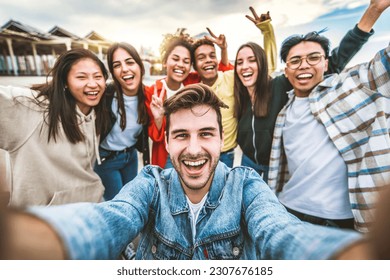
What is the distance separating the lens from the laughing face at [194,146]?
730 millimetres

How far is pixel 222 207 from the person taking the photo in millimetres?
710

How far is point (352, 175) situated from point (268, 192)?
44 cm

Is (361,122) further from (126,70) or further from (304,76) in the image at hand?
(126,70)

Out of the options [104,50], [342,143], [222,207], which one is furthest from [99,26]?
[342,143]

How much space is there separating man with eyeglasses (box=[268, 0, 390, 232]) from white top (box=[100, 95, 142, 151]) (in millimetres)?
728

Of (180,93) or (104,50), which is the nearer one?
(180,93)

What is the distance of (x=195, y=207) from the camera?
75 centimetres

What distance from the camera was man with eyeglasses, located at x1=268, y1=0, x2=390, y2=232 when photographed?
0.81m

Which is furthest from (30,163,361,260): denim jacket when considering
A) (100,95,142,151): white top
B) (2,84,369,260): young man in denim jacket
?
(100,95,142,151): white top

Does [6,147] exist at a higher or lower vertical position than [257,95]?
lower

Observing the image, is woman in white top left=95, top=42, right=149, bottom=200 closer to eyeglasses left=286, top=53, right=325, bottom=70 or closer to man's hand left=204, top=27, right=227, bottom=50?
man's hand left=204, top=27, right=227, bottom=50

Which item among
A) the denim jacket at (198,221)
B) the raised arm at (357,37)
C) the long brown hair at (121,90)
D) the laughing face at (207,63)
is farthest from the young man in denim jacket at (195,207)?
the raised arm at (357,37)

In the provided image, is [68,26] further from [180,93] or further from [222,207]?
Result: [222,207]

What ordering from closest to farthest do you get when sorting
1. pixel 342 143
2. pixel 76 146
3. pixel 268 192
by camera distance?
1. pixel 268 192
2. pixel 342 143
3. pixel 76 146
